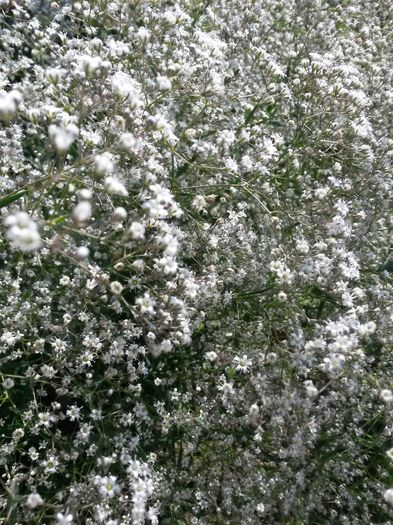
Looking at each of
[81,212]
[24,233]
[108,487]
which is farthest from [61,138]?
[108,487]

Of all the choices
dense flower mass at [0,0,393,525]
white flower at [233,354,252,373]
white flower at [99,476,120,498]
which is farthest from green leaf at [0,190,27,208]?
white flower at [233,354,252,373]

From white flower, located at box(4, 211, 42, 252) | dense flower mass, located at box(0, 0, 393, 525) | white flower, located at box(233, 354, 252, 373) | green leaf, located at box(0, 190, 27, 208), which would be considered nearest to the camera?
white flower, located at box(4, 211, 42, 252)

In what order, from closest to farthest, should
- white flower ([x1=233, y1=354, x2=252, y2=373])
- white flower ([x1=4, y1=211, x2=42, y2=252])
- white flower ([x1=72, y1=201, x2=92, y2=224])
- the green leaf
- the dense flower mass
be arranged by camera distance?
white flower ([x1=4, y1=211, x2=42, y2=252])
white flower ([x1=72, y1=201, x2=92, y2=224])
the green leaf
the dense flower mass
white flower ([x1=233, y1=354, x2=252, y2=373])

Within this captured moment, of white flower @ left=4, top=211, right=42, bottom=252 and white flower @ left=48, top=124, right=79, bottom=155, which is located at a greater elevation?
white flower @ left=48, top=124, right=79, bottom=155

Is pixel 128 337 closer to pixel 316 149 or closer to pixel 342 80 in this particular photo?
pixel 316 149

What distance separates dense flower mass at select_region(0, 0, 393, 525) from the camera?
2520 mm

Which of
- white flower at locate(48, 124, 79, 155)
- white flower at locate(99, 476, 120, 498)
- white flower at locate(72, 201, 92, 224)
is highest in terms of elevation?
white flower at locate(48, 124, 79, 155)

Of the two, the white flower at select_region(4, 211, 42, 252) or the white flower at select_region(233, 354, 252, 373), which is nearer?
the white flower at select_region(4, 211, 42, 252)

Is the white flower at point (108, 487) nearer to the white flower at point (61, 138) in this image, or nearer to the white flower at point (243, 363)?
the white flower at point (243, 363)

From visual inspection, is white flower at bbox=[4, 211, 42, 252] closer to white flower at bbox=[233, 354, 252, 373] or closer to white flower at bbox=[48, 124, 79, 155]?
white flower at bbox=[48, 124, 79, 155]

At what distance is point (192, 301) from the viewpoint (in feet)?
8.96

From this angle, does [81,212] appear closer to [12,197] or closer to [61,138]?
[61,138]

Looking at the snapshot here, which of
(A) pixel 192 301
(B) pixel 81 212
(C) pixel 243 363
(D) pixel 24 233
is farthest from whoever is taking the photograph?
(C) pixel 243 363

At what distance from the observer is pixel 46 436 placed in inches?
115
